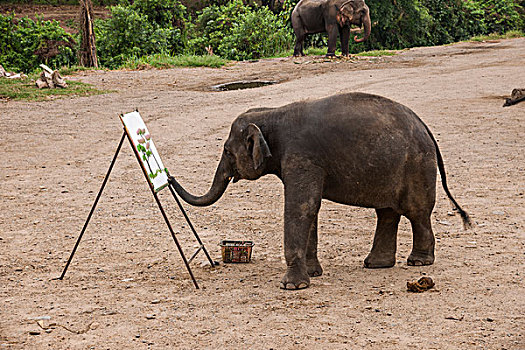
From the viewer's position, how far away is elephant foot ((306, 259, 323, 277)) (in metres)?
5.89

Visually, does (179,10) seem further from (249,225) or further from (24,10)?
(249,225)

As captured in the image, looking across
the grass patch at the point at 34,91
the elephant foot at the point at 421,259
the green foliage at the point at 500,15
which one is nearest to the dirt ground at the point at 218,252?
the elephant foot at the point at 421,259

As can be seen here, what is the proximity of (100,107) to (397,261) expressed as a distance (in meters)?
9.65

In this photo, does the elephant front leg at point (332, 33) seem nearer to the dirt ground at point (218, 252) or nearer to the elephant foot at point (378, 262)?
the dirt ground at point (218, 252)

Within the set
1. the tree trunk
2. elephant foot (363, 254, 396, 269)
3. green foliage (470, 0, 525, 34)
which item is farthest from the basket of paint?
green foliage (470, 0, 525, 34)

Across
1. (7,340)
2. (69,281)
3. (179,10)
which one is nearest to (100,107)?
(69,281)

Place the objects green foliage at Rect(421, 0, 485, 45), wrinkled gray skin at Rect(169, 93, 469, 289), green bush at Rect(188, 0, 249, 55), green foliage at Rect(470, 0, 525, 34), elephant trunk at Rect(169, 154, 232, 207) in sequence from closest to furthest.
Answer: wrinkled gray skin at Rect(169, 93, 469, 289)
elephant trunk at Rect(169, 154, 232, 207)
green bush at Rect(188, 0, 249, 55)
green foliage at Rect(421, 0, 485, 45)
green foliage at Rect(470, 0, 525, 34)

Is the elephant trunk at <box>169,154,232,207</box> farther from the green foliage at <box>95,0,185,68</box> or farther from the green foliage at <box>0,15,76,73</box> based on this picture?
the green foliage at <box>0,15,76,73</box>

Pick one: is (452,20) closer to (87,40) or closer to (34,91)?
(87,40)

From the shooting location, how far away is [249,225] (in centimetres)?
750

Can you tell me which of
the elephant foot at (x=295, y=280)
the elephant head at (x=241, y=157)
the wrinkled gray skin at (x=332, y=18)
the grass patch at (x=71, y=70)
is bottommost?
the elephant foot at (x=295, y=280)

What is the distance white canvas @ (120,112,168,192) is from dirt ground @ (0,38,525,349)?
2.94 feet

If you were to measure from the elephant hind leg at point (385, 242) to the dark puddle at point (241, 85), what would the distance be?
1099cm

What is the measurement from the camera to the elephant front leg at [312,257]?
5.86m
